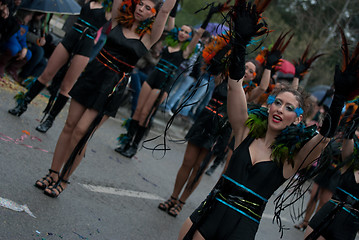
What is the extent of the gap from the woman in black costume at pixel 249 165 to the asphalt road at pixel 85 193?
4.25ft

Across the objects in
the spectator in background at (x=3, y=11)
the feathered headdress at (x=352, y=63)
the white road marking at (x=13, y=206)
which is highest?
the feathered headdress at (x=352, y=63)

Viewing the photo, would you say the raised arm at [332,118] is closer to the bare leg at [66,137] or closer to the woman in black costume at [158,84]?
the bare leg at [66,137]

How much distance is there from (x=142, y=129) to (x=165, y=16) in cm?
340

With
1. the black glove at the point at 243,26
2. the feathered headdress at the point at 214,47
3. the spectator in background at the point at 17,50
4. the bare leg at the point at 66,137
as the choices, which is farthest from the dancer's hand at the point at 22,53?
the black glove at the point at 243,26

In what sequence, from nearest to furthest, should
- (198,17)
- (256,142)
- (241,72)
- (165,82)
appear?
(241,72) < (256,142) < (165,82) < (198,17)

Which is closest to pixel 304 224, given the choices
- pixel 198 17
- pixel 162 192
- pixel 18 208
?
pixel 162 192

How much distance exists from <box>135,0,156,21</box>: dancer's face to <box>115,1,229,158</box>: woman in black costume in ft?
9.31

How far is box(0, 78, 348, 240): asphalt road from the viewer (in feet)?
14.0

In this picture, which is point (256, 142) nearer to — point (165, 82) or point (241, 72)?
point (241, 72)

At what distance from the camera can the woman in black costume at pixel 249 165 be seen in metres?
3.47

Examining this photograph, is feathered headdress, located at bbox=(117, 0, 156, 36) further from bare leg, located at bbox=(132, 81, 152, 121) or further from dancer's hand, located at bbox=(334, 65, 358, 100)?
bare leg, located at bbox=(132, 81, 152, 121)

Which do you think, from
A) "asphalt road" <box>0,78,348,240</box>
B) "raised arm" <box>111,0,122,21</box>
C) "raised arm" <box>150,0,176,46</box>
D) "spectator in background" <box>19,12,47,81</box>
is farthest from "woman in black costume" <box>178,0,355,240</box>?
"spectator in background" <box>19,12,47,81</box>

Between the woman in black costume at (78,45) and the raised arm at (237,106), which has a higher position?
the raised arm at (237,106)

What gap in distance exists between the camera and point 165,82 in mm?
8055
